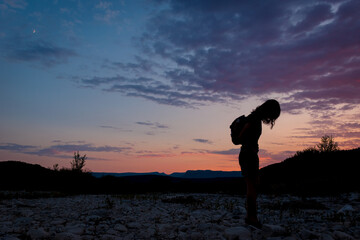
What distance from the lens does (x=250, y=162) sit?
6184 mm

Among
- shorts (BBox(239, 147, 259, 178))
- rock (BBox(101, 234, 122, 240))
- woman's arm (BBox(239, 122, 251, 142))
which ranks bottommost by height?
rock (BBox(101, 234, 122, 240))

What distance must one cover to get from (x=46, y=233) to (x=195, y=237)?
3.02m

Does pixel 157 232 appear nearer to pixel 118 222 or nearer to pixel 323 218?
pixel 118 222


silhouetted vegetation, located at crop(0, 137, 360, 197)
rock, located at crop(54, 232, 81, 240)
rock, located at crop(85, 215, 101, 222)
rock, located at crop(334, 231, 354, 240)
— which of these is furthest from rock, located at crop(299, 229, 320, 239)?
silhouetted vegetation, located at crop(0, 137, 360, 197)

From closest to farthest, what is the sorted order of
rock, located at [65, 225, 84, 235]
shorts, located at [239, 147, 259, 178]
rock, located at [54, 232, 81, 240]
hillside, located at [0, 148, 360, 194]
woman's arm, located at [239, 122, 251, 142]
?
1. rock, located at [54, 232, 81, 240]
2. rock, located at [65, 225, 84, 235]
3. woman's arm, located at [239, 122, 251, 142]
4. shorts, located at [239, 147, 259, 178]
5. hillside, located at [0, 148, 360, 194]

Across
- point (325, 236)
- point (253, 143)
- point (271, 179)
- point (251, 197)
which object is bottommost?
point (325, 236)

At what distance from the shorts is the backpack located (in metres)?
0.26

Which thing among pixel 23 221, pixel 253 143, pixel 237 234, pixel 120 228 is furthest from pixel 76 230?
pixel 253 143

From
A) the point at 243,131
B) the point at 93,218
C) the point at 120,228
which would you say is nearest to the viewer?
the point at 243,131

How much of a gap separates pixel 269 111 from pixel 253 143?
80 centimetres

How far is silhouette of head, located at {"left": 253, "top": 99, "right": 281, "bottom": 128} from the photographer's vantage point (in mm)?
6042

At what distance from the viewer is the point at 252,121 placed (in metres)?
6.05

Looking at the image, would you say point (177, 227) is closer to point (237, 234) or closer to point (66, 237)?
point (237, 234)

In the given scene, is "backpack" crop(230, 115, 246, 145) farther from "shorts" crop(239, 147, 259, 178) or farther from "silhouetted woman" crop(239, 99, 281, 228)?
"shorts" crop(239, 147, 259, 178)
